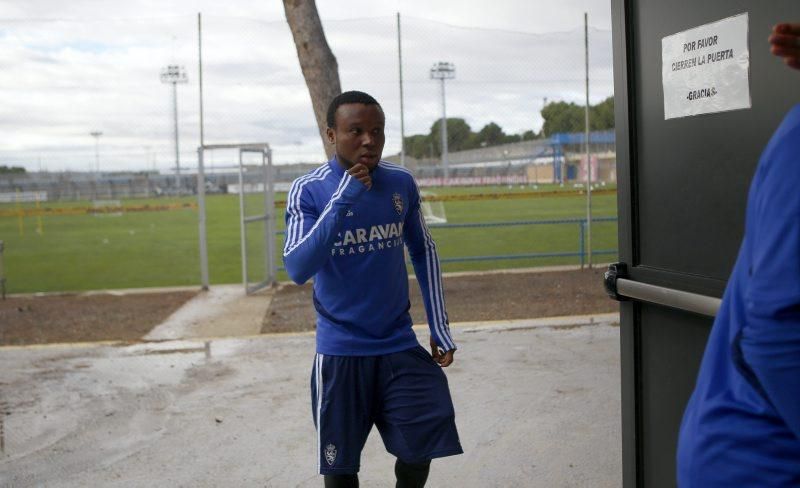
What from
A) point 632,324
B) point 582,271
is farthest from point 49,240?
point 632,324

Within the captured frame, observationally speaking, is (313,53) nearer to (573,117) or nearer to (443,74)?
(443,74)

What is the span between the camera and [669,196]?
2.86 m

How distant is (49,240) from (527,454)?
78.7 ft

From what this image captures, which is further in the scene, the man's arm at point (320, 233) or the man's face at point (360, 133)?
the man's face at point (360, 133)

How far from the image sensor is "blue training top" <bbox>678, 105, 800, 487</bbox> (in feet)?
4.39

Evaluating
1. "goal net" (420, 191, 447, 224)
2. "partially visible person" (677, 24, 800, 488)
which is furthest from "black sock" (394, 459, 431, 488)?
"goal net" (420, 191, 447, 224)

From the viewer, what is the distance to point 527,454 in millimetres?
5078

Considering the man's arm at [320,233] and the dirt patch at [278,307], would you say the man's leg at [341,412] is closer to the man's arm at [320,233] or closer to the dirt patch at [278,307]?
the man's arm at [320,233]

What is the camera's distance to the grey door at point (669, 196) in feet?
8.05

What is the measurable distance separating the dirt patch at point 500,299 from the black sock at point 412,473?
19.7 ft

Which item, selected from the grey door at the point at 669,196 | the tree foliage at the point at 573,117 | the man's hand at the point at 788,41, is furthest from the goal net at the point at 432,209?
the man's hand at the point at 788,41

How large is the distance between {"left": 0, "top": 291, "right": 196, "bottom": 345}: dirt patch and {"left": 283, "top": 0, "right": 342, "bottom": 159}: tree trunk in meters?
3.27

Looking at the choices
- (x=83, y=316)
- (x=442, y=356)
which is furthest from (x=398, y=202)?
(x=83, y=316)

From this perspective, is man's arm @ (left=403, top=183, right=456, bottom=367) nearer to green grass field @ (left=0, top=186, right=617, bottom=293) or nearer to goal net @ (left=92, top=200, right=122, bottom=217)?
green grass field @ (left=0, top=186, right=617, bottom=293)
